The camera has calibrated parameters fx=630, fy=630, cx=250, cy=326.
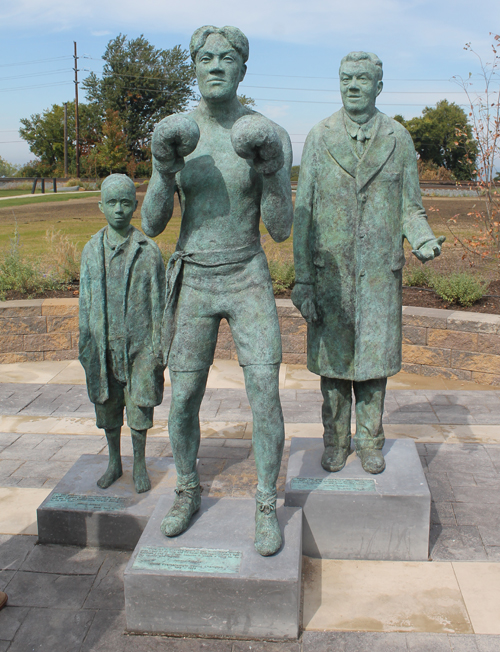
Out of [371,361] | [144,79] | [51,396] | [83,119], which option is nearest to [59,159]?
[83,119]

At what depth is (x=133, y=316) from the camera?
345 centimetres

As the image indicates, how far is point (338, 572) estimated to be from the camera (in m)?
3.34

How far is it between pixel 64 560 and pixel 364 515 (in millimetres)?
1659

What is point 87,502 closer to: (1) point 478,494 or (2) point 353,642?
(2) point 353,642

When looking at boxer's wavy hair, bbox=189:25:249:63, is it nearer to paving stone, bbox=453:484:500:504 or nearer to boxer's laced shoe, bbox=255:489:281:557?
boxer's laced shoe, bbox=255:489:281:557

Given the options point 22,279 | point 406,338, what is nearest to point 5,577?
point 406,338

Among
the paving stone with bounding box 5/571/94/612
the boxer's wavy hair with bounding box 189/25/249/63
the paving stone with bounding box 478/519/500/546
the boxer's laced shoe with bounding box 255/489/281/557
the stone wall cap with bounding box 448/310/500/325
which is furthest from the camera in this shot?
the stone wall cap with bounding box 448/310/500/325

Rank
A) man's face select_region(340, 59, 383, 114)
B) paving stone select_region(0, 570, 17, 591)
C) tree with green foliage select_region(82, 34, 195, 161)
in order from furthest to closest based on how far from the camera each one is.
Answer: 1. tree with green foliage select_region(82, 34, 195, 161)
2. man's face select_region(340, 59, 383, 114)
3. paving stone select_region(0, 570, 17, 591)

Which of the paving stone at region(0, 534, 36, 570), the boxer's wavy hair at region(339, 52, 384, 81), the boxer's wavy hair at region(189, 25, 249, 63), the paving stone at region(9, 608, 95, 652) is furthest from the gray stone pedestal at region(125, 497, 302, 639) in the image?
the boxer's wavy hair at region(339, 52, 384, 81)

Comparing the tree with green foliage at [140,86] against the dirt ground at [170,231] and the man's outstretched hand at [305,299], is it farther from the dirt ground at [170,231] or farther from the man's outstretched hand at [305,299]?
the man's outstretched hand at [305,299]

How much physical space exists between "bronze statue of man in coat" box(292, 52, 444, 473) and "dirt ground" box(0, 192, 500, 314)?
12.4ft

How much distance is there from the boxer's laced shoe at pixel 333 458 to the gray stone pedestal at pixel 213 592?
79cm

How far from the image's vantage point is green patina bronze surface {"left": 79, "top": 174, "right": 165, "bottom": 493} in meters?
3.43

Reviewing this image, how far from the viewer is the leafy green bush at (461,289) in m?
6.99
